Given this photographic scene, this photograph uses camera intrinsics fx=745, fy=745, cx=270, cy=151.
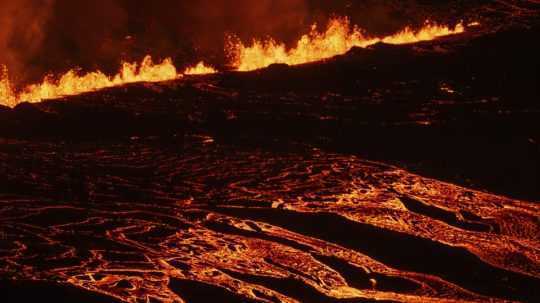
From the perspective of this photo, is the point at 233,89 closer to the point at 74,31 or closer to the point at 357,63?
the point at 357,63

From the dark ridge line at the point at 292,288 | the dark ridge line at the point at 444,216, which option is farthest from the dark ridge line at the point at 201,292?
the dark ridge line at the point at 444,216

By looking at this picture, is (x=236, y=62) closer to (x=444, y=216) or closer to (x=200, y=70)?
(x=200, y=70)

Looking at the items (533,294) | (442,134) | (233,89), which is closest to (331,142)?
(442,134)

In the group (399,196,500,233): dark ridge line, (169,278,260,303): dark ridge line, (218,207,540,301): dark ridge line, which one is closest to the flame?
(399,196,500,233): dark ridge line

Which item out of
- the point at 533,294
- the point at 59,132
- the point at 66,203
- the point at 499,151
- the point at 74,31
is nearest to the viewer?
the point at 533,294

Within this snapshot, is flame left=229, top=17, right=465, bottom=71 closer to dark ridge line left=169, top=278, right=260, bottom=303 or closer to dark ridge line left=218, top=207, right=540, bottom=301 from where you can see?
dark ridge line left=218, top=207, right=540, bottom=301

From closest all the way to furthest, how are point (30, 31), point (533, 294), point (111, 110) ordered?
point (533, 294) → point (111, 110) → point (30, 31)

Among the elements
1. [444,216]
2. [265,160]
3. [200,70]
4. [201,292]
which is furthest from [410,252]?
[200,70]
